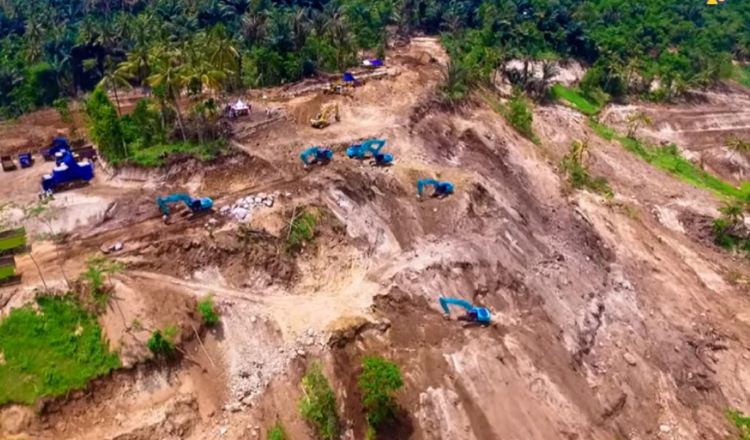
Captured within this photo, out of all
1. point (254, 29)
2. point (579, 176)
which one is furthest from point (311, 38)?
point (579, 176)

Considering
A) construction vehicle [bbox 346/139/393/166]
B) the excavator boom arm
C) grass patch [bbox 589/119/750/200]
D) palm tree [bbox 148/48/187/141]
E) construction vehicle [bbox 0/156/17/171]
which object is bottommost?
grass patch [bbox 589/119/750/200]

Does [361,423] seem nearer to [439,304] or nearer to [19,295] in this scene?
[439,304]

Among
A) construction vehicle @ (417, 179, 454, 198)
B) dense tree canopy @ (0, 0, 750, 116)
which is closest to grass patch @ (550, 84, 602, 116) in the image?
dense tree canopy @ (0, 0, 750, 116)

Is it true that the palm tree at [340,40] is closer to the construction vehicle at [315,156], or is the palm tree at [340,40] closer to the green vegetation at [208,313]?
the construction vehicle at [315,156]

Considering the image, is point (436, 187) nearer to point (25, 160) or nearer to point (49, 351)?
point (49, 351)

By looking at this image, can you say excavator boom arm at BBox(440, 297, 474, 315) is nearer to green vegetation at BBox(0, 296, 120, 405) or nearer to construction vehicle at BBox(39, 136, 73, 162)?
green vegetation at BBox(0, 296, 120, 405)

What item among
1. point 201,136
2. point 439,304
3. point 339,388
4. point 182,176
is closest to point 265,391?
point 339,388
